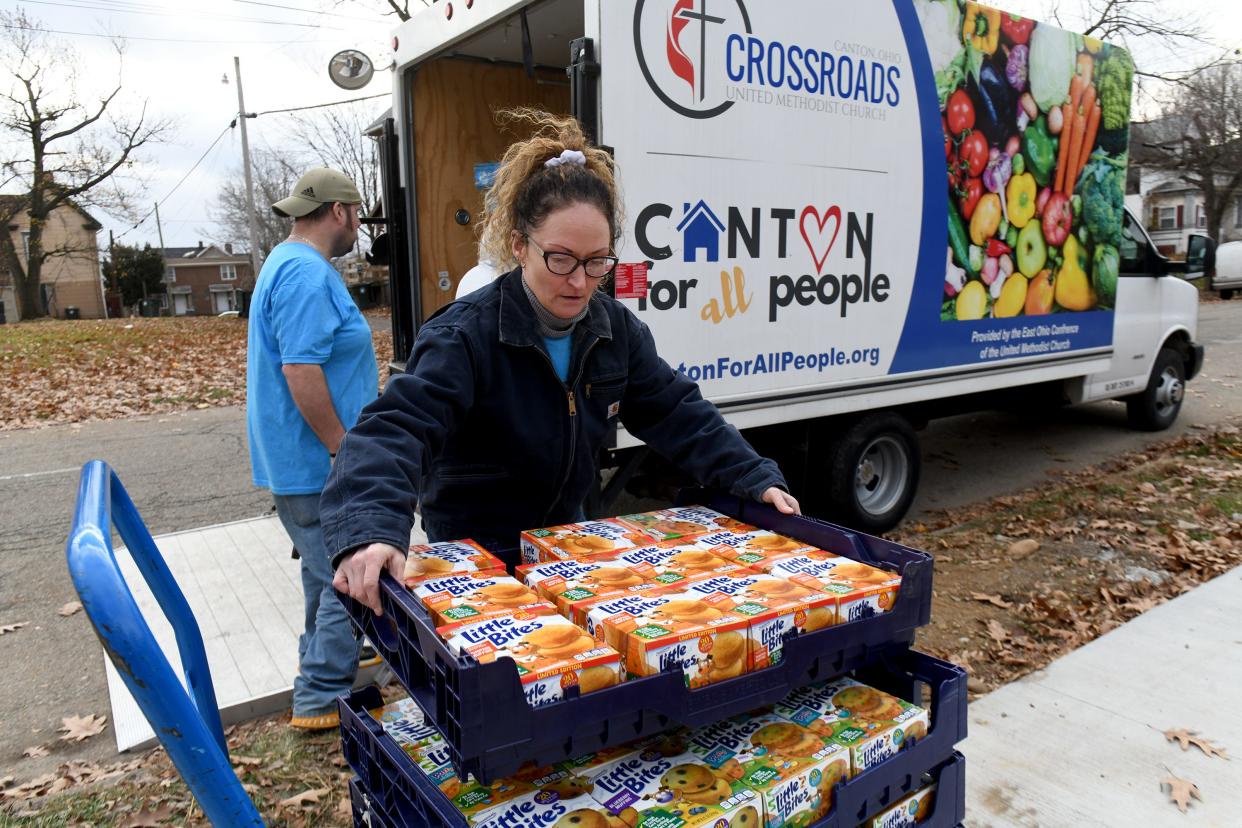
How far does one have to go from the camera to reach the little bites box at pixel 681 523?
79.7 inches

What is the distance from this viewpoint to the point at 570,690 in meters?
1.31

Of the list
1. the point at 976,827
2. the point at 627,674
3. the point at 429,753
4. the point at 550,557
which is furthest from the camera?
the point at 976,827

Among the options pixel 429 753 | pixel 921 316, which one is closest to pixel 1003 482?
pixel 921 316

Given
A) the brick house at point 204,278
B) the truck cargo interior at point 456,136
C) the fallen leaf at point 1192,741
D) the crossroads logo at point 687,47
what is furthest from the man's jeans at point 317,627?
the brick house at point 204,278

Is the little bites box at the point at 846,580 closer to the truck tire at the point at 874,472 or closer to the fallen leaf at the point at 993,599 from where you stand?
the fallen leaf at the point at 993,599

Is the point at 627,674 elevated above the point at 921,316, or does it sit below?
below

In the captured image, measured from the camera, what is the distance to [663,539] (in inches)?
78.1

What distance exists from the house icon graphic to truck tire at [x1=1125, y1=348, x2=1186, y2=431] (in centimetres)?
586

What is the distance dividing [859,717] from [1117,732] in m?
2.12

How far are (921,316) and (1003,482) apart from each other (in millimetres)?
2436

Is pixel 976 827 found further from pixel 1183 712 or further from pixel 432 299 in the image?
pixel 432 299

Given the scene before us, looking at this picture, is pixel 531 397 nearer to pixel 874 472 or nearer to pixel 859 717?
pixel 859 717

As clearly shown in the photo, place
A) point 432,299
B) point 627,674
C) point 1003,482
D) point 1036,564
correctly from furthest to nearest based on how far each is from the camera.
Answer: point 1003,482 < point 432,299 < point 1036,564 < point 627,674

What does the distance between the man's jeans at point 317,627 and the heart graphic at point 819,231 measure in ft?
9.41
